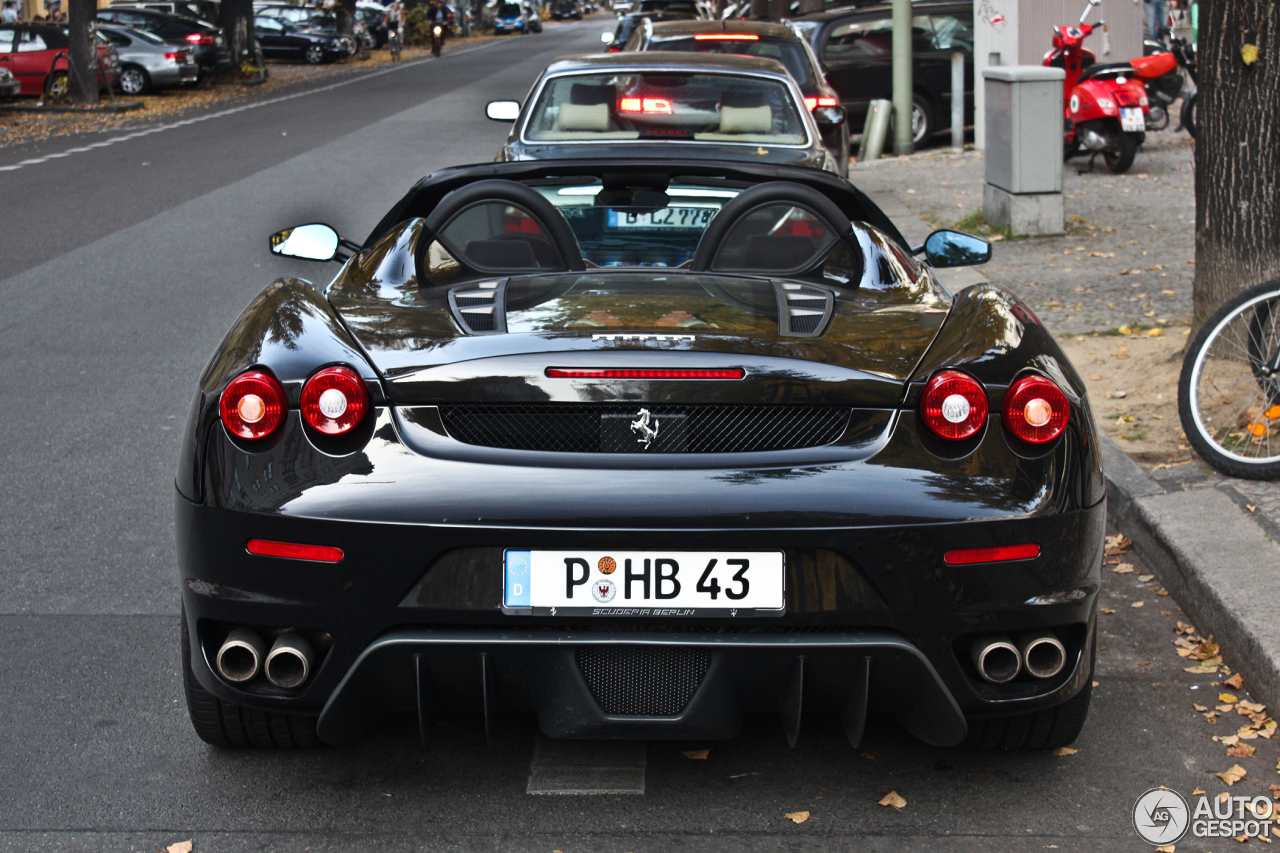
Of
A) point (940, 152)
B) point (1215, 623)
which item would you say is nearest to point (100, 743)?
point (1215, 623)

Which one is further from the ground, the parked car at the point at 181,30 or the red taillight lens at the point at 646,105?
the parked car at the point at 181,30

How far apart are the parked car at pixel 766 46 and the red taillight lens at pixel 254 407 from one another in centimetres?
889

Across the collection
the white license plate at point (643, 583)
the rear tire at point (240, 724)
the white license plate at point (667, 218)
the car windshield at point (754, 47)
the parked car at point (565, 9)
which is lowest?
the rear tire at point (240, 724)

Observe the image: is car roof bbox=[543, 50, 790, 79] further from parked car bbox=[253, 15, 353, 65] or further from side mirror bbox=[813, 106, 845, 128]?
parked car bbox=[253, 15, 353, 65]

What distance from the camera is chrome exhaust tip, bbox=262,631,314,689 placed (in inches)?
110

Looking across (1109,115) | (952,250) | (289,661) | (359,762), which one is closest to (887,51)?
(1109,115)

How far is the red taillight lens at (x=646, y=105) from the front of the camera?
26.2 ft

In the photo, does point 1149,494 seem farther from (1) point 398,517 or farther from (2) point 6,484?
(2) point 6,484

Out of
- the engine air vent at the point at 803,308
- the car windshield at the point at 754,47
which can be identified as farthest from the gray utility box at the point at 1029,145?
the engine air vent at the point at 803,308

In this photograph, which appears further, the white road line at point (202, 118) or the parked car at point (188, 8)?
the parked car at point (188, 8)

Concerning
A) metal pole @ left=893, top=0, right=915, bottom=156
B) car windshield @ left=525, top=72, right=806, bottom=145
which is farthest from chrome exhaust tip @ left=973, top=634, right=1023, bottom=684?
metal pole @ left=893, top=0, right=915, bottom=156

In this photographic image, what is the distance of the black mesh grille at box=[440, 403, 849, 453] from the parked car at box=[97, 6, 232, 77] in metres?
30.7

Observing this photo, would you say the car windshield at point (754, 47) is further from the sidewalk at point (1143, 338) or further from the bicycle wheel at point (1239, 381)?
the bicycle wheel at point (1239, 381)

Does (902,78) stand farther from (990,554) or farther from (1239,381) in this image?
(990,554)
